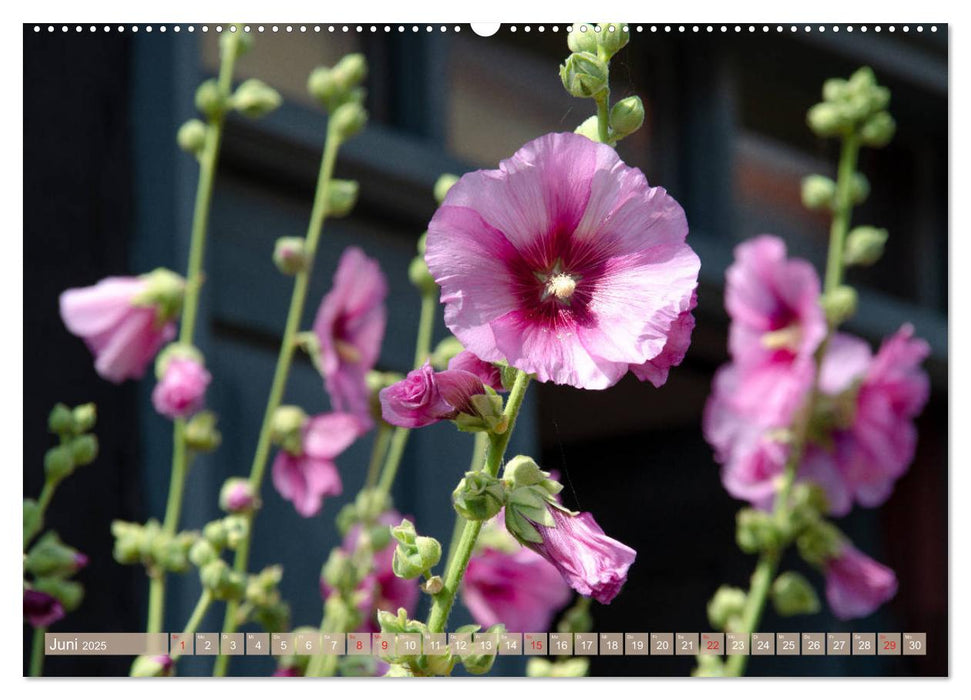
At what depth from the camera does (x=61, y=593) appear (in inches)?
33.2

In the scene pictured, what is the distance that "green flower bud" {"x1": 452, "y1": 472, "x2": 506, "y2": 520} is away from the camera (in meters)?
0.52

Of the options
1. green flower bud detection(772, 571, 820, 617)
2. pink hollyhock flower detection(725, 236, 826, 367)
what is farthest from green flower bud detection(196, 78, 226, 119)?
green flower bud detection(772, 571, 820, 617)

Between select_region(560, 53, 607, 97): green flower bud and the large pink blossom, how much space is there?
503mm

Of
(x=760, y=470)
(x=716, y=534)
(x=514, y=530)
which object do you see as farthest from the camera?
(x=716, y=534)

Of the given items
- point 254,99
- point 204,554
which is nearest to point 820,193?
point 254,99

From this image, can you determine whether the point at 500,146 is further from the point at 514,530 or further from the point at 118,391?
the point at 514,530

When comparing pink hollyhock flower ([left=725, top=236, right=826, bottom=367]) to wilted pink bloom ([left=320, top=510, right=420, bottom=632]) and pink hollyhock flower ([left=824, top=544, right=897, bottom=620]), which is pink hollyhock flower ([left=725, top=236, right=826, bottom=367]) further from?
wilted pink bloom ([left=320, top=510, right=420, bottom=632])

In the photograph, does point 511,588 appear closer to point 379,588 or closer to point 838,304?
point 379,588

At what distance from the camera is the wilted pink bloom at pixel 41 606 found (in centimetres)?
84

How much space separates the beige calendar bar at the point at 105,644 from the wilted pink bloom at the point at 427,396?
0.41m

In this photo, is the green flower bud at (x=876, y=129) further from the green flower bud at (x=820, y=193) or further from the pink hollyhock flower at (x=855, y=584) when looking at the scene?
the pink hollyhock flower at (x=855, y=584)

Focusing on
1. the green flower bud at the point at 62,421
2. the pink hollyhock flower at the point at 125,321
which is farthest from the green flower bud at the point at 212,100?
the green flower bud at the point at 62,421
